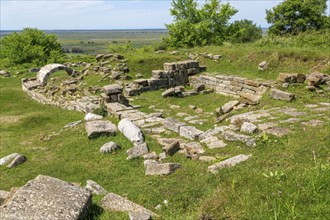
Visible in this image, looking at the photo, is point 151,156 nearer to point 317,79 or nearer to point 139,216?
point 139,216

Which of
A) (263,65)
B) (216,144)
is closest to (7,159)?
(216,144)

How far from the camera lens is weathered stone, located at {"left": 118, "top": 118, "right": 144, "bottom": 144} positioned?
9.40m

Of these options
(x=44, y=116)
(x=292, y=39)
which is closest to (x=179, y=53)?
(x=292, y=39)

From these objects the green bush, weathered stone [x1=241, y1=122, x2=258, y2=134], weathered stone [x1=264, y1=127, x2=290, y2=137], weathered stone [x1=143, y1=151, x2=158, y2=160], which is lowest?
weathered stone [x1=143, y1=151, x2=158, y2=160]

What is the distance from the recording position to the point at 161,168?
7332 mm

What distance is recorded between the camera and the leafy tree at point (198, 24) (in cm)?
3431

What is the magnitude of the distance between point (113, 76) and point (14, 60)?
72.0 ft

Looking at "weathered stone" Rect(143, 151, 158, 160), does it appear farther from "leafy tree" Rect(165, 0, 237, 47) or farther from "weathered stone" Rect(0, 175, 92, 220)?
"leafy tree" Rect(165, 0, 237, 47)

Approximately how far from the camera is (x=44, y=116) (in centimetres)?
1433

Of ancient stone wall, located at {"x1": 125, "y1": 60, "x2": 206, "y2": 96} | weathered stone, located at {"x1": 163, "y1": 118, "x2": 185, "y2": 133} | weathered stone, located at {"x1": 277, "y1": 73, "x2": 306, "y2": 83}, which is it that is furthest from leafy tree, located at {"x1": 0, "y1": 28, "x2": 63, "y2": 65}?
weathered stone, located at {"x1": 277, "y1": 73, "x2": 306, "y2": 83}

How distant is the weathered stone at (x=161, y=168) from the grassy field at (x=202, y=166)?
0.15 m

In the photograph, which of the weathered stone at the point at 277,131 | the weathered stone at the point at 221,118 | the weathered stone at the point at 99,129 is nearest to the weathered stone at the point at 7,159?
the weathered stone at the point at 99,129

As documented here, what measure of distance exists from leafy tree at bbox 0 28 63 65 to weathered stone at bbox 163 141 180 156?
100 ft

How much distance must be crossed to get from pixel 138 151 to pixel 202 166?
82.0 inches
